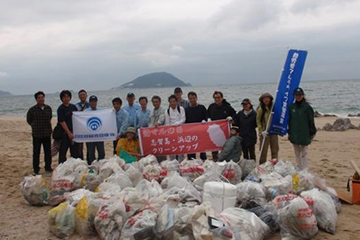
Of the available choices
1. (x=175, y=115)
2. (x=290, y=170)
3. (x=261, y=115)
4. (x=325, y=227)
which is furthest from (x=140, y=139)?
(x=325, y=227)

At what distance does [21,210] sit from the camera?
5.32 meters

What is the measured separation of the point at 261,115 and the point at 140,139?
250cm

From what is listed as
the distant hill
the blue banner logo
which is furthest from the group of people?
the distant hill

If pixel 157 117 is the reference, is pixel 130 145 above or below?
below

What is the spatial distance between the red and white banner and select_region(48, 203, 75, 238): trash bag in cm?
303

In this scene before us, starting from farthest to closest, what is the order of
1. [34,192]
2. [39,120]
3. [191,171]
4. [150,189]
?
1. [39,120]
2. [191,171]
3. [34,192]
4. [150,189]

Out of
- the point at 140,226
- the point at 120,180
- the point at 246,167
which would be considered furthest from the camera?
the point at 246,167

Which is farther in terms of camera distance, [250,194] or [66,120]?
[66,120]

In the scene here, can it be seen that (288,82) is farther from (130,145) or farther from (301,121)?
(130,145)

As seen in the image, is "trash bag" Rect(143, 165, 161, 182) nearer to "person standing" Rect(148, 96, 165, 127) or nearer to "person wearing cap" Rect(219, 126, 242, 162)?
"person wearing cap" Rect(219, 126, 242, 162)

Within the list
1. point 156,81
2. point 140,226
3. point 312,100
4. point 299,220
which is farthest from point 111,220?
point 156,81

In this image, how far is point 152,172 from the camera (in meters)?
5.84

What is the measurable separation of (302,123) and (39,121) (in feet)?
17.2

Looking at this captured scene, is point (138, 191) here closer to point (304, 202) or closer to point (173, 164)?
point (173, 164)
